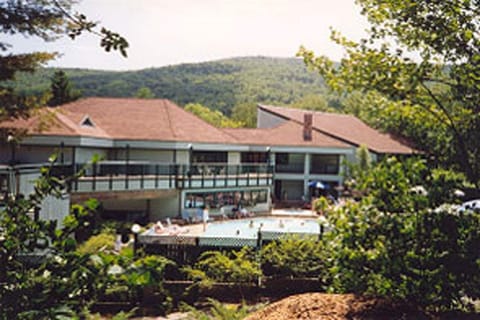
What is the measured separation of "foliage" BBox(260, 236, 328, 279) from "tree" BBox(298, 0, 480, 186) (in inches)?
235

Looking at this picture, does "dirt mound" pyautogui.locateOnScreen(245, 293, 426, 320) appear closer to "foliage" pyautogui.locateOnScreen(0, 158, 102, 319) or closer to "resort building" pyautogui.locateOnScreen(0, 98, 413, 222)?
"foliage" pyautogui.locateOnScreen(0, 158, 102, 319)

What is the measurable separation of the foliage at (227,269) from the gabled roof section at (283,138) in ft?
78.5

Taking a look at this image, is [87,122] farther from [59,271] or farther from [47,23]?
[59,271]

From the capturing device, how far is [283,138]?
39.0 metres

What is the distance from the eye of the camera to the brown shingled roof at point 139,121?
28.7 meters

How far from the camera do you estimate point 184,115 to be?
1305 inches

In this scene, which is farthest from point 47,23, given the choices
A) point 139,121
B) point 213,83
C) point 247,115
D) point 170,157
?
point 213,83

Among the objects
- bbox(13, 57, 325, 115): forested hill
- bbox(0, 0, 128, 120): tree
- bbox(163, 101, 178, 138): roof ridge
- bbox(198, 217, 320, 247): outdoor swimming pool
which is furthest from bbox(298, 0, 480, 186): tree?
bbox(13, 57, 325, 115): forested hill

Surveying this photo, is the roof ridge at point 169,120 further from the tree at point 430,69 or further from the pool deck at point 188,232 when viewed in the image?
the tree at point 430,69

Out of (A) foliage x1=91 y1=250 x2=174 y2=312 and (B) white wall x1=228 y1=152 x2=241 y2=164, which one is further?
(B) white wall x1=228 y1=152 x2=241 y2=164

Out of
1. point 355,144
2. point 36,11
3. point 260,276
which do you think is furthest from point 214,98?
point 36,11

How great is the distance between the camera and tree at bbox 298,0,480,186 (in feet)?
18.9

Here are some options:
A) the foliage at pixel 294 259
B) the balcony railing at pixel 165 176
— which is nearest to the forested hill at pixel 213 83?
the balcony railing at pixel 165 176

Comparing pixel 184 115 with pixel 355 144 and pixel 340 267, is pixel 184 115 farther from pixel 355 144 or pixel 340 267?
pixel 340 267
